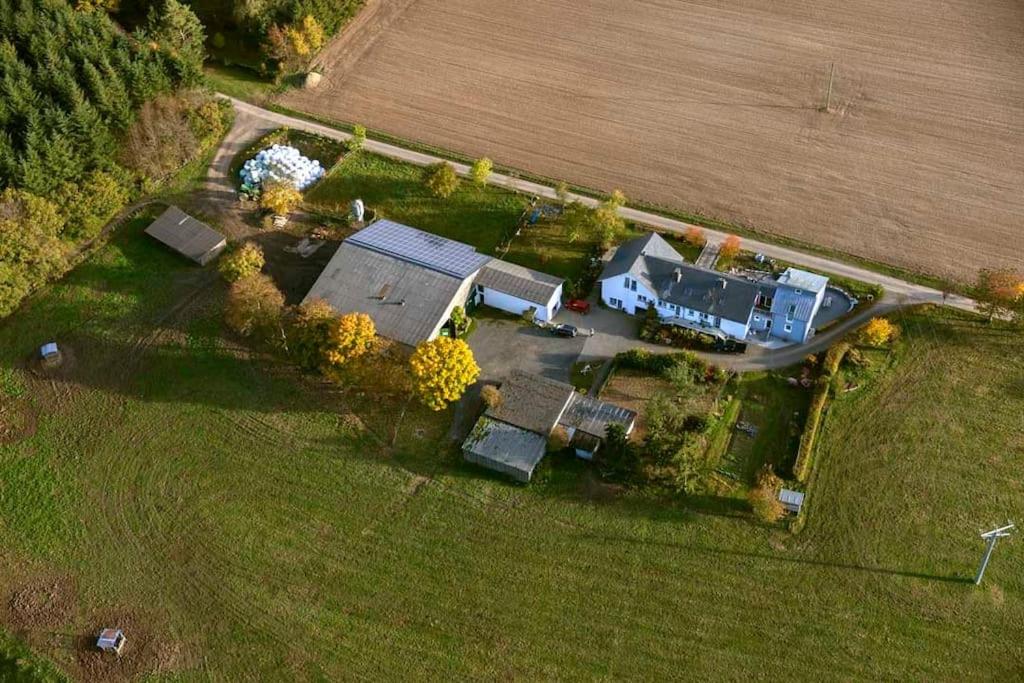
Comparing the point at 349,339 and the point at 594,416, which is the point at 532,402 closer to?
the point at 594,416

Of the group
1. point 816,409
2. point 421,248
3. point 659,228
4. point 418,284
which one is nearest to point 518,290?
point 418,284

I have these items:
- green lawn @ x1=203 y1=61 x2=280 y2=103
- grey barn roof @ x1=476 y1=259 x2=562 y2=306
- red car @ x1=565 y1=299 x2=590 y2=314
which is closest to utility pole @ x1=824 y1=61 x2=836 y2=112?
red car @ x1=565 y1=299 x2=590 y2=314

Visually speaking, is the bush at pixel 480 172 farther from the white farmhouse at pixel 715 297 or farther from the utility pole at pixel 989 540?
the utility pole at pixel 989 540

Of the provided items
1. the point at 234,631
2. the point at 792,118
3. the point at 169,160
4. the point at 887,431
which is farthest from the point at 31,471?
the point at 792,118

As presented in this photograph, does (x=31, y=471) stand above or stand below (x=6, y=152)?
below

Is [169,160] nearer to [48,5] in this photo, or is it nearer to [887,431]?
[48,5]

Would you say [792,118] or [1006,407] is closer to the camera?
[1006,407]
